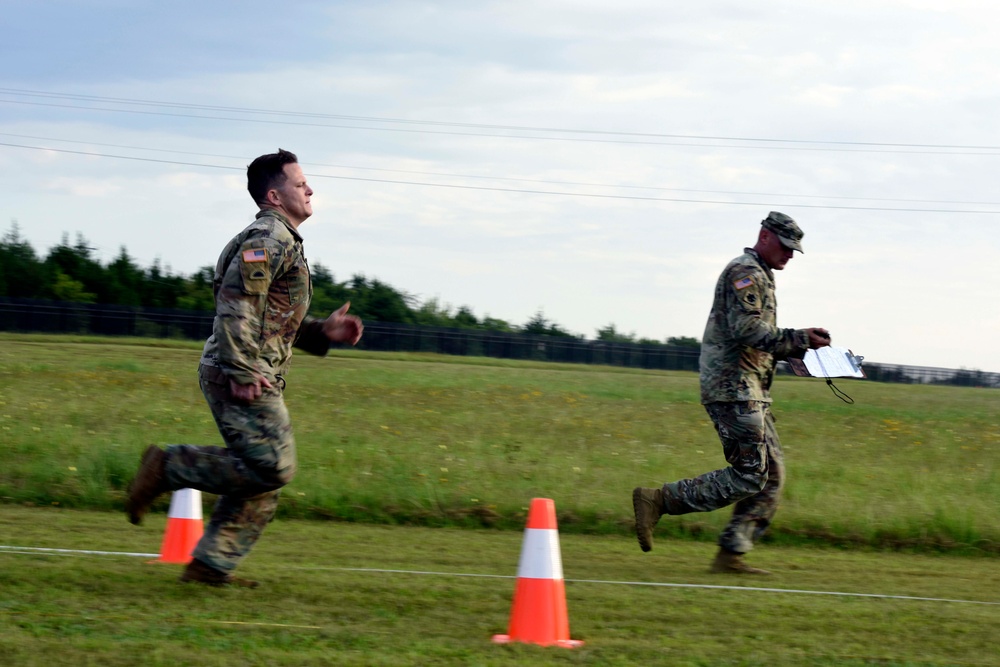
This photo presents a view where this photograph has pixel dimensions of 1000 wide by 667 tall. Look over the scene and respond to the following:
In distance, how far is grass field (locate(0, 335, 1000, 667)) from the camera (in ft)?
14.1

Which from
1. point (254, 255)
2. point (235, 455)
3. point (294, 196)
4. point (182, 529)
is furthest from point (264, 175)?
point (182, 529)

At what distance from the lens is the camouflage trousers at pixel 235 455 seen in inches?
193

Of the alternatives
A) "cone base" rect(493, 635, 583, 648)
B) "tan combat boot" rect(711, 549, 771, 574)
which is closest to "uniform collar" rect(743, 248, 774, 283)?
"tan combat boot" rect(711, 549, 771, 574)

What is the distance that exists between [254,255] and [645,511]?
3.05 meters

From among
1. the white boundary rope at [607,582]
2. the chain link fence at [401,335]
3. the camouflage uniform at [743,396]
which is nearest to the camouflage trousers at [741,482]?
the camouflage uniform at [743,396]

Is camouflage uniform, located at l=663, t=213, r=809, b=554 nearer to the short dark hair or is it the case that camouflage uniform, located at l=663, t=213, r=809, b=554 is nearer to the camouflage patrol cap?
the camouflage patrol cap

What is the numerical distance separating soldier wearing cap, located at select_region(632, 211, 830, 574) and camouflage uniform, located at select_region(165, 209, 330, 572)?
8.41 ft

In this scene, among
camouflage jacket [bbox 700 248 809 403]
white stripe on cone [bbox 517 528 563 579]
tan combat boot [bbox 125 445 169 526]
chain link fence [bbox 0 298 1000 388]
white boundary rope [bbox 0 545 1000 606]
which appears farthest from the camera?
chain link fence [bbox 0 298 1000 388]

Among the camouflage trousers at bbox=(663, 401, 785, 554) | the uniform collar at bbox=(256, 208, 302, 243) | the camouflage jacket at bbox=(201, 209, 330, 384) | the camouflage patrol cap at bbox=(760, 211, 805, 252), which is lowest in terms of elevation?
the camouflage trousers at bbox=(663, 401, 785, 554)

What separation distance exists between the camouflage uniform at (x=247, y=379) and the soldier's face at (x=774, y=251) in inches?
116

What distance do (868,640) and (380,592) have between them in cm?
217

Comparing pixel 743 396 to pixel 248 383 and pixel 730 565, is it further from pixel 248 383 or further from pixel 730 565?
pixel 248 383

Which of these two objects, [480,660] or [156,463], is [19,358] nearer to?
[156,463]

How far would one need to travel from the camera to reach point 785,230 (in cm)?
667
